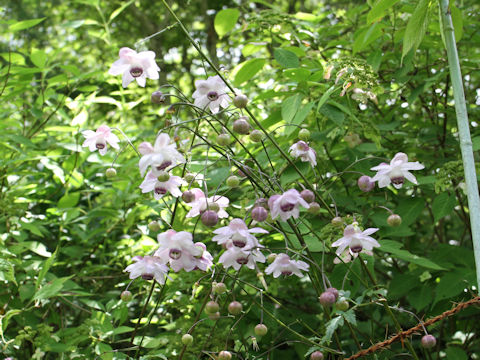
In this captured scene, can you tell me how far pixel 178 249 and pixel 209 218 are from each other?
110 mm

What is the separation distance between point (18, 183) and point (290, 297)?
1.44 metres

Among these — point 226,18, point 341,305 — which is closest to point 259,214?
point 341,305

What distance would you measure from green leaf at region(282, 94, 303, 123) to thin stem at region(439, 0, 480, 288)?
0.51 metres

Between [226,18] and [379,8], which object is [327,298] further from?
[226,18]

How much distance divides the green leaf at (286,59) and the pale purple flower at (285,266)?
0.85 meters

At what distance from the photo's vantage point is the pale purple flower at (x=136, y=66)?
1253 millimetres

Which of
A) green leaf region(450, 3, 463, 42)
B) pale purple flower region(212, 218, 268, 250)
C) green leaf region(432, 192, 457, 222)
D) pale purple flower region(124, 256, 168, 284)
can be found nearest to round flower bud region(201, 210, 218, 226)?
pale purple flower region(212, 218, 268, 250)

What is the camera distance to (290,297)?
247cm

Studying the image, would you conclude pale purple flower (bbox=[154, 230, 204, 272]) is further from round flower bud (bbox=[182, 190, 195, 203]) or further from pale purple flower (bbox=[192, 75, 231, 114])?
pale purple flower (bbox=[192, 75, 231, 114])

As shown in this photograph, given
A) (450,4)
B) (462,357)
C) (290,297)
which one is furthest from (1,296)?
(450,4)

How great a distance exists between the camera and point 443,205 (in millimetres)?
1782

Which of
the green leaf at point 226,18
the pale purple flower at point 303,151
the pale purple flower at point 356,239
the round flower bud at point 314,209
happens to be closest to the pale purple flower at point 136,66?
the pale purple flower at point 303,151

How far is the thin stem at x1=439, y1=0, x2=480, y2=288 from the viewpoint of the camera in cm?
124

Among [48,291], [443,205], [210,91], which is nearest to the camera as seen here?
[210,91]
